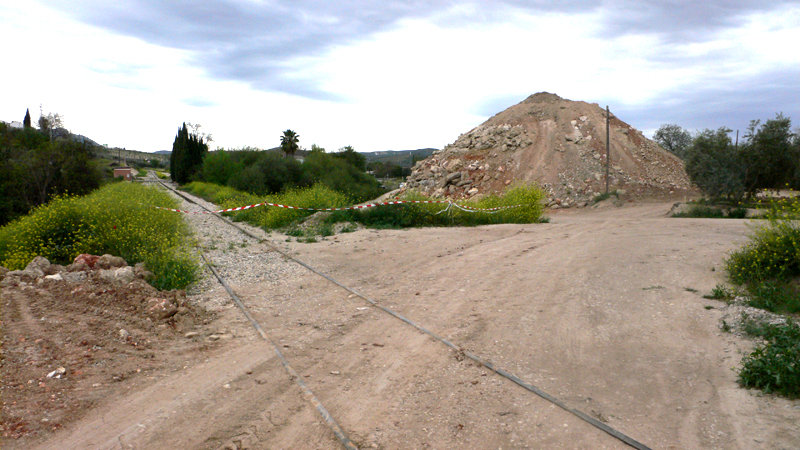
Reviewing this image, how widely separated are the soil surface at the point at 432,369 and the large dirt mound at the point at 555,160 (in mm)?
26212

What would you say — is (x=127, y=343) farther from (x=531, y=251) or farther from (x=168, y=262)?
(x=531, y=251)

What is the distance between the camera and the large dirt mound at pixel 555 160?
3434cm

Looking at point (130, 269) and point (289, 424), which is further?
point (130, 269)

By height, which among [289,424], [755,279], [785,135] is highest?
[785,135]

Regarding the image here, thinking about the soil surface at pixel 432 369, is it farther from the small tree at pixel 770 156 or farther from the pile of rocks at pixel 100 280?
the small tree at pixel 770 156

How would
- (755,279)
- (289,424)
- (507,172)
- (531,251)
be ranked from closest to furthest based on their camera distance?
(289,424), (755,279), (531,251), (507,172)

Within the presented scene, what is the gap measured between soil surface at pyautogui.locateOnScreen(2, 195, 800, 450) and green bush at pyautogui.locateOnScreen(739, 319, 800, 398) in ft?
0.53

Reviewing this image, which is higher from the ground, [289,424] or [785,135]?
[785,135]

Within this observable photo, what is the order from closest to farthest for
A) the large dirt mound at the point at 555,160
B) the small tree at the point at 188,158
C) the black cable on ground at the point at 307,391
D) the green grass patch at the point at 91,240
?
1. the black cable on ground at the point at 307,391
2. the green grass patch at the point at 91,240
3. the large dirt mound at the point at 555,160
4. the small tree at the point at 188,158

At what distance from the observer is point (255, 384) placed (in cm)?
492

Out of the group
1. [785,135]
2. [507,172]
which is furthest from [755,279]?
[507,172]

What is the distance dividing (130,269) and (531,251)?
8.43m

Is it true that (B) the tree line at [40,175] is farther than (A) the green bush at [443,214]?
Yes

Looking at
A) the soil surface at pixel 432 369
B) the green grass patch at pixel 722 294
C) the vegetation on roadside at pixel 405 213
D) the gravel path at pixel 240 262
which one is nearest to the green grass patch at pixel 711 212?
the vegetation on roadside at pixel 405 213
